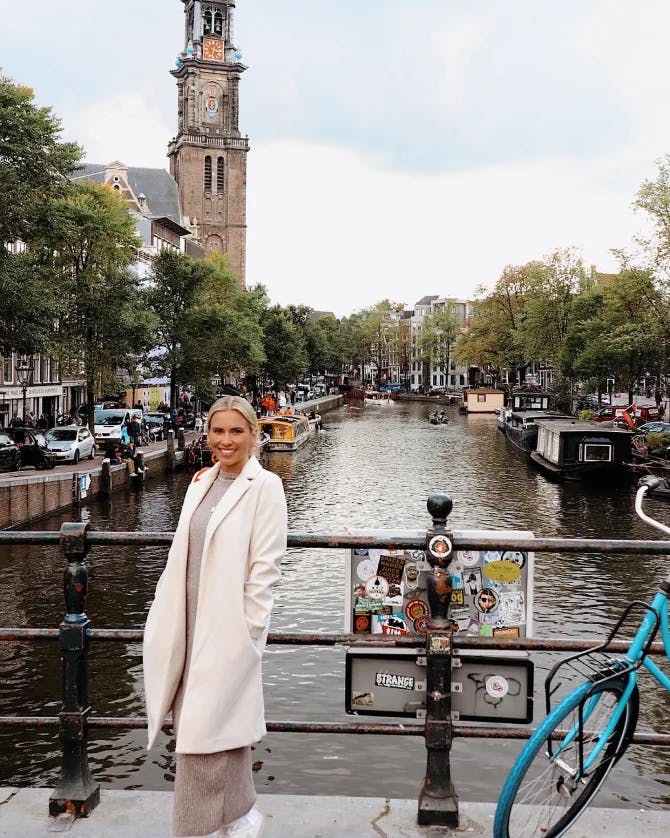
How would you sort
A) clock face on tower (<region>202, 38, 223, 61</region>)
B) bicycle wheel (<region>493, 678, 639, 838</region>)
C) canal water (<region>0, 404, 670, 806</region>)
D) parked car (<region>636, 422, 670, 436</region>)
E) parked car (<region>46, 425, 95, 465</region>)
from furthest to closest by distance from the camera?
clock face on tower (<region>202, 38, 223, 61</region>) → parked car (<region>636, 422, 670, 436</region>) → parked car (<region>46, 425, 95, 465</region>) → canal water (<region>0, 404, 670, 806</region>) → bicycle wheel (<region>493, 678, 639, 838</region>)

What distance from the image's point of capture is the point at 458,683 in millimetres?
4496

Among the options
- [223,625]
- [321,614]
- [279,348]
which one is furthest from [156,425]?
[223,625]

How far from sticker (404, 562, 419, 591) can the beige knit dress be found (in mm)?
1240

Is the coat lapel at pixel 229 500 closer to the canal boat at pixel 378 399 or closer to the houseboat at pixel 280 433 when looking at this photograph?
the houseboat at pixel 280 433

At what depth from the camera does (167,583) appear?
3.70 m

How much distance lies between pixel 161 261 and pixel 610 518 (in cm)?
3368

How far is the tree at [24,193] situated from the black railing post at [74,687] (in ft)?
82.8

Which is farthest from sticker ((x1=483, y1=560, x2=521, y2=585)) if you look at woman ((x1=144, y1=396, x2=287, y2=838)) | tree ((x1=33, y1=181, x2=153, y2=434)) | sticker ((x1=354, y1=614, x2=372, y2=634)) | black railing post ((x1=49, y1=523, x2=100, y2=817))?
tree ((x1=33, y1=181, x2=153, y2=434))

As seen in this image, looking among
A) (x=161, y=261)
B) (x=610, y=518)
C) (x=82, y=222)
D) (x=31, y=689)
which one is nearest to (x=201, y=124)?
(x=161, y=261)

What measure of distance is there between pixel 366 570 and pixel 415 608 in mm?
304

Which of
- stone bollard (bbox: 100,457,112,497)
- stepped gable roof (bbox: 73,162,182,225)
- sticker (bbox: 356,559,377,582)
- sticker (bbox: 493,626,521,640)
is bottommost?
stone bollard (bbox: 100,457,112,497)

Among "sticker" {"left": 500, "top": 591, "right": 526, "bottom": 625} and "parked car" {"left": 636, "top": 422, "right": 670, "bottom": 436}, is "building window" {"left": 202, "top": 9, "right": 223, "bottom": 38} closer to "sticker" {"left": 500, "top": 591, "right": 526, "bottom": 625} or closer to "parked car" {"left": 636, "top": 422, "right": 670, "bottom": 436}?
"parked car" {"left": 636, "top": 422, "right": 670, "bottom": 436}

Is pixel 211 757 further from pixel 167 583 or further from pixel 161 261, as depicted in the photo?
pixel 161 261

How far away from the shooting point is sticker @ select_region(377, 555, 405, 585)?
4.60 meters
